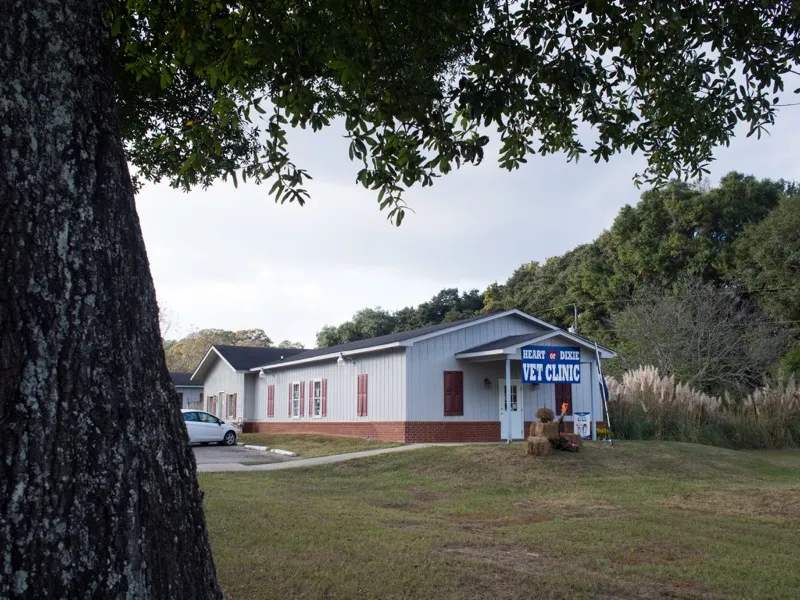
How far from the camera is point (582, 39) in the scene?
7.30 m

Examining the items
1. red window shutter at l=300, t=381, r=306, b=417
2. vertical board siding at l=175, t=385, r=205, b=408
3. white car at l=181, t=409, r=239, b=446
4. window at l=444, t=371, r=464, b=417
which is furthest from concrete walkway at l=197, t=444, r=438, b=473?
vertical board siding at l=175, t=385, r=205, b=408

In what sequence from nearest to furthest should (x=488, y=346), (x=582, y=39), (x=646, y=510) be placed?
(x=582, y=39) < (x=646, y=510) < (x=488, y=346)

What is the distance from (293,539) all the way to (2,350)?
20.0ft

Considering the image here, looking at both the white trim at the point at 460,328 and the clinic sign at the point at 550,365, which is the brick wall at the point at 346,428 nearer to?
the white trim at the point at 460,328

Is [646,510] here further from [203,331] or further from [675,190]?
[203,331]

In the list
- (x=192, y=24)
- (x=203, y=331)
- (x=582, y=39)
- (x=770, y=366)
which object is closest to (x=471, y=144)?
(x=582, y=39)

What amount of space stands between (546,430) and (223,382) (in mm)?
24206

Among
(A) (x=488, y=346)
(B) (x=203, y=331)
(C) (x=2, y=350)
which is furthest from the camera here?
(B) (x=203, y=331)

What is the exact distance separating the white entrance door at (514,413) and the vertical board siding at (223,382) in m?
15.7

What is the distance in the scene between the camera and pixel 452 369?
2325 centimetres

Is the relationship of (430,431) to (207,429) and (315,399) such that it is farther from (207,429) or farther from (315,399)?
(207,429)

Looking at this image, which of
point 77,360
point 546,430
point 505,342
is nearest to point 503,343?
point 505,342

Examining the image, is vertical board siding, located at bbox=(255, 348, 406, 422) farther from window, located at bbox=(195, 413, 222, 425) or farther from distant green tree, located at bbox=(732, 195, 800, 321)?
distant green tree, located at bbox=(732, 195, 800, 321)

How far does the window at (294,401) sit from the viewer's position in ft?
99.3
